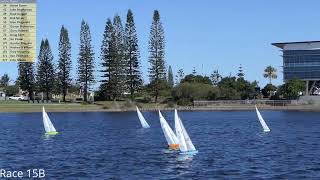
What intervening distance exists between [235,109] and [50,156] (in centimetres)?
12292

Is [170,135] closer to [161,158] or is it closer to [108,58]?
[161,158]

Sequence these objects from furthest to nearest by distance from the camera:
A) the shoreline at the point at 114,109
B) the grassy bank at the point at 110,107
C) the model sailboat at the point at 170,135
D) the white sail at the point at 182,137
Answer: the grassy bank at the point at 110,107 < the shoreline at the point at 114,109 < the model sailboat at the point at 170,135 < the white sail at the point at 182,137

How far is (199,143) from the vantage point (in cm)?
5662

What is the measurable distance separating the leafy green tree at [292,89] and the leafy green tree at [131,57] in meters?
49.3

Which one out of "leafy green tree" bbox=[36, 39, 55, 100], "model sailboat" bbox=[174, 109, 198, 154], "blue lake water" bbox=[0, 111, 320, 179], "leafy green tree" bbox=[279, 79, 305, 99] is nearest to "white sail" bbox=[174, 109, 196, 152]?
"model sailboat" bbox=[174, 109, 198, 154]

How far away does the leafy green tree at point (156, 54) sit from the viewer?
6471 inches

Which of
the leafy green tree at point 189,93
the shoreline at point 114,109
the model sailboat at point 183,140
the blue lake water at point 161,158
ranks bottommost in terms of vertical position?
the blue lake water at point 161,158

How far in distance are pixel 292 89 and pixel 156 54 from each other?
46314mm

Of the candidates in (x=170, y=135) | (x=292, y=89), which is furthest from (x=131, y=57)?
(x=170, y=135)

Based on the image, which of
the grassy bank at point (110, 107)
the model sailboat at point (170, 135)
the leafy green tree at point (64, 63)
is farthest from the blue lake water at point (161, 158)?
the leafy green tree at point (64, 63)

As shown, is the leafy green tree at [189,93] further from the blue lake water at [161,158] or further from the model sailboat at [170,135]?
the model sailboat at [170,135]

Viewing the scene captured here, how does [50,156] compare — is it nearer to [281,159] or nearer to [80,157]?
[80,157]

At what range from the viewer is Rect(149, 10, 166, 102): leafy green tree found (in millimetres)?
164375

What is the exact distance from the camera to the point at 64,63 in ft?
550
